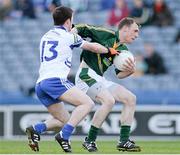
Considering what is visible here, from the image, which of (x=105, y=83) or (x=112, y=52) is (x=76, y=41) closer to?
(x=112, y=52)

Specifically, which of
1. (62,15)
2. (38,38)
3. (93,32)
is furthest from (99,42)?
(38,38)

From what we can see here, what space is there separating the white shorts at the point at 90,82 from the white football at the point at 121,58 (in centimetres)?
30

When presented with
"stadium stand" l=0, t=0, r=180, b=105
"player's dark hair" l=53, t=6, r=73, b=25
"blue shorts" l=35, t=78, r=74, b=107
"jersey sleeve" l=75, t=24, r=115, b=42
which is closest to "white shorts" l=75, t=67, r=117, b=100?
"jersey sleeve" l=75, t=24, r=115, b=42

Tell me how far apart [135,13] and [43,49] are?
9.38 m

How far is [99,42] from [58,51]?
1058mm

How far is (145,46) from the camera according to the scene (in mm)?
20469

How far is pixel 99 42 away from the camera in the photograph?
1228 centimetres

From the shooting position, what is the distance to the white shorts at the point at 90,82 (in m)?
12.1

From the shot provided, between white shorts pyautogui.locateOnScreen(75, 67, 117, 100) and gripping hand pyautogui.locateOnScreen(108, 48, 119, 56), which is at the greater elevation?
gripping hand pyautogui.locateOnScreen(108, 48, 119, 56)

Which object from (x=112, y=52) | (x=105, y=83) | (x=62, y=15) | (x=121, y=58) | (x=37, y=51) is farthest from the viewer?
(x=37, y=51)

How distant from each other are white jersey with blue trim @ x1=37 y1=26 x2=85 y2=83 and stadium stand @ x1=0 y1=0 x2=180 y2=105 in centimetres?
839

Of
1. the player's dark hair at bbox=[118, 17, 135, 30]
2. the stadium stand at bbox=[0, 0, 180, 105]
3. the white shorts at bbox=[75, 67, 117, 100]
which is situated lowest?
the stadium stand at bbox=[0, 0, 180, 105]

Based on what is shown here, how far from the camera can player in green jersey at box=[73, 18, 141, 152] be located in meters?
12.0

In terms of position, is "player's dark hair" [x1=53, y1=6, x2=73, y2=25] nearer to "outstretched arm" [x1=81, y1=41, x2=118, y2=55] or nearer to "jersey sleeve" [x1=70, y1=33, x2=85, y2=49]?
"jersey sleeve" [x1=70, y1=33, x2=85, y2=49]
